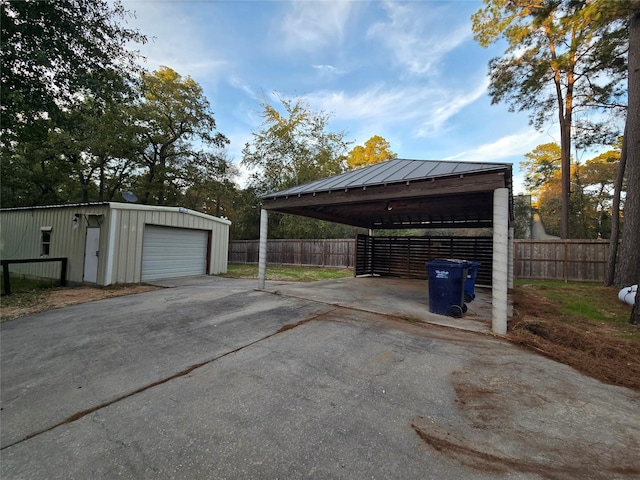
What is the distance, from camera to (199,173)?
18109mm

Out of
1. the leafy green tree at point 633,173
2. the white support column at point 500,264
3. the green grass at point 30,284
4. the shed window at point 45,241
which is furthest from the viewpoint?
the shed window at point 45,241

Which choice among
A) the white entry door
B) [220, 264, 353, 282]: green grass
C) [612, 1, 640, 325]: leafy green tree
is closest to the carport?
[220, 264, 353, 282]: green grass

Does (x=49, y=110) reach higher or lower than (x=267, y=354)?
higher

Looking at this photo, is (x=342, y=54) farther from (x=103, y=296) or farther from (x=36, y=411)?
(x=36, y=411)

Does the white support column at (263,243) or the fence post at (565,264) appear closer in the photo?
the white support column at (263,243)

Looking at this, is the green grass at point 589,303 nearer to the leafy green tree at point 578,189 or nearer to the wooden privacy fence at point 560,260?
the wooden privacy fence at point 560,260

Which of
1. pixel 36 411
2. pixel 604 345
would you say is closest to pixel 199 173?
pixel 36 411

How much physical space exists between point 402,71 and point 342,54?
2148 mm

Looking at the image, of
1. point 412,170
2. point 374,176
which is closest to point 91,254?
point 374,176

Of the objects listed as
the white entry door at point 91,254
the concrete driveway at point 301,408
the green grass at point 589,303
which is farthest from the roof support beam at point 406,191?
the white entry door at point 91,254

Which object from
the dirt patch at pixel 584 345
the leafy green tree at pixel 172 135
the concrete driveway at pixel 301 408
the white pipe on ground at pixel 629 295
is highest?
the leafy green tree at pixel 172 135

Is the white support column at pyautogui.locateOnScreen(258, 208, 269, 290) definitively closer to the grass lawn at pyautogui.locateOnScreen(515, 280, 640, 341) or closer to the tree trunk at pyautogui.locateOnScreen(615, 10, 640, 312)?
the grass lawn at pyautogui.locateOnScreen(515, 280, 640, 341)

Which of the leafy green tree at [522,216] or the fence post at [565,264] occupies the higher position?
the leafy green tree at [522,216]

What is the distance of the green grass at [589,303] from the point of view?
5.07 meters
